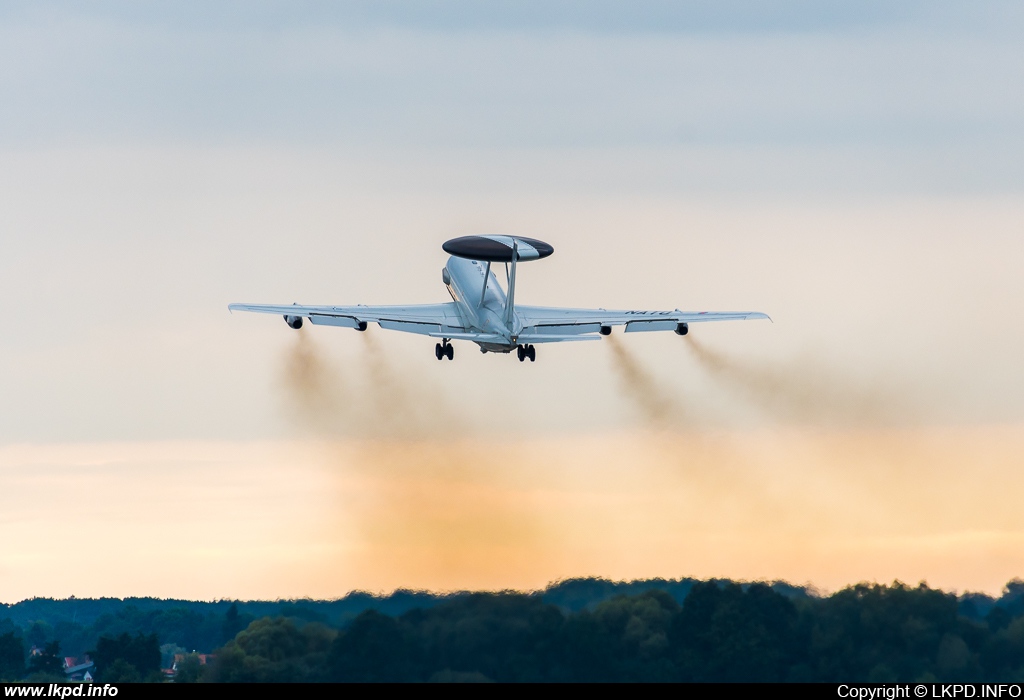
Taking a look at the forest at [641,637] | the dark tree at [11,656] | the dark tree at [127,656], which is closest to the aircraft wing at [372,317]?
the forest at [641,637]

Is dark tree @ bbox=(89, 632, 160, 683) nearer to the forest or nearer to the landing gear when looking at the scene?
the forest

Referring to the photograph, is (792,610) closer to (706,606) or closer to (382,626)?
(706,606)

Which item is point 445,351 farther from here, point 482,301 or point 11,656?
point 11,656

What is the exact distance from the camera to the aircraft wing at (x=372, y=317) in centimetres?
11769

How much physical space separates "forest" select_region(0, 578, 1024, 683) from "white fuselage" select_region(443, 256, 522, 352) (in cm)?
1504

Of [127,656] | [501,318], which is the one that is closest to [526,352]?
[501,318]

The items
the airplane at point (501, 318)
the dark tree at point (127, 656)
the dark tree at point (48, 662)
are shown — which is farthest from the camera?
the dark tree at point (48, 662)

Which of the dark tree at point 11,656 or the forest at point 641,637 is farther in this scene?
the dark tree at point 11,656

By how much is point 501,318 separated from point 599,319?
537 centimetres

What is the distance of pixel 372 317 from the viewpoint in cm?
11850

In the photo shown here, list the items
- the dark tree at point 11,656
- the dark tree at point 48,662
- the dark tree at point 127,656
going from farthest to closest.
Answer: the dark tree at point 48,662 < the dark tree at point 11,656 < the dark tree at point 127,656

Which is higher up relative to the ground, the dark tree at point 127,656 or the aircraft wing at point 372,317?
the aircraft wing at point 372,317

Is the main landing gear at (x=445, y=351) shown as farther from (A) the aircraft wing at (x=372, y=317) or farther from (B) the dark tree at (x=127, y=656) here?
(B) the dark tree at (x=127, y=656)
